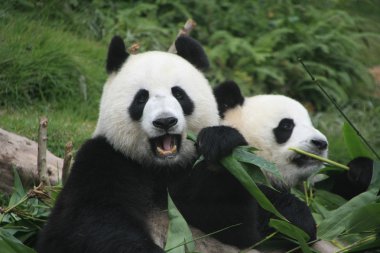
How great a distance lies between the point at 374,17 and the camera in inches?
118

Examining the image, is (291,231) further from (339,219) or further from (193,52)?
(193,52)

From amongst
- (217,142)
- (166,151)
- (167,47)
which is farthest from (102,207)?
(167,47)

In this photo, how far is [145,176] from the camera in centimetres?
450

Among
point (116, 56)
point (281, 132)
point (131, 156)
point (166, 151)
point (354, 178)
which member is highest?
point (116, 56)

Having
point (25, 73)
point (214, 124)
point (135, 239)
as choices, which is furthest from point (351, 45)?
point (135, 239)

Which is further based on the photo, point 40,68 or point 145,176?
point 40,68

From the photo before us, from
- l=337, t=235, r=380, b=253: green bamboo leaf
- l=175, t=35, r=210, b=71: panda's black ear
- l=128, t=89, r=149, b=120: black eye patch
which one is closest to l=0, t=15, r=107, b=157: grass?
l=175, t=35, r=210, b=71: panda's black ear

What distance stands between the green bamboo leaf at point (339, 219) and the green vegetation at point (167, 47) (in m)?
0.01

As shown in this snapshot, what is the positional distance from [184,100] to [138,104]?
0.30m

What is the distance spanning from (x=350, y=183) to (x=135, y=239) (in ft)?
7.73

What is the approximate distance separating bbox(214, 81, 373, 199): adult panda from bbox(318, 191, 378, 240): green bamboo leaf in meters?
0.79

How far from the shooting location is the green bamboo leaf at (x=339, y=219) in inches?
173

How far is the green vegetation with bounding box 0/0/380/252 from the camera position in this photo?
7379mm

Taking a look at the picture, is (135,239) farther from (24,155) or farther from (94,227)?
(24,155)
